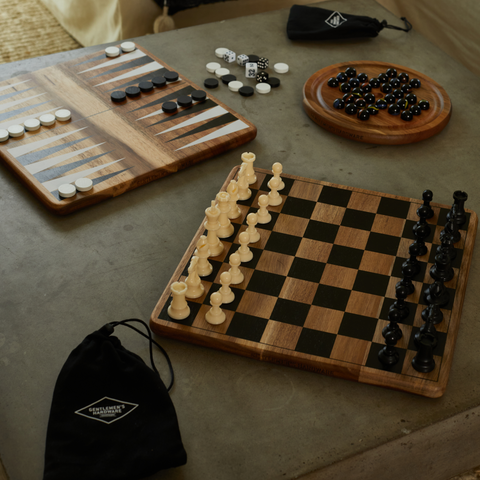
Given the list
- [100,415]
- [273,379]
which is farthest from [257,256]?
[100,415]

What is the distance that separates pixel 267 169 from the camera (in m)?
2.01

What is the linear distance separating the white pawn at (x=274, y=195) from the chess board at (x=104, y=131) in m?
0.35

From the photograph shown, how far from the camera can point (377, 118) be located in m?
2.20

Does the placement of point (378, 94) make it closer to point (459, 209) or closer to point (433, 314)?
point (459, 209)

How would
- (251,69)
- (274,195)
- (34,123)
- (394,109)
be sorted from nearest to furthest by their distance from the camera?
(274,195) → (34,123) → (394,109) → (251,69)

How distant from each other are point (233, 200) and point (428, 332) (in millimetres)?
698

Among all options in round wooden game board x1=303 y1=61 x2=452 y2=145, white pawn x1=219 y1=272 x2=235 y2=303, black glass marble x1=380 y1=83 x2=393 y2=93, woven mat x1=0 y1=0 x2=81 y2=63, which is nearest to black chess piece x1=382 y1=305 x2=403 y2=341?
white pawn x1=219 y1=272 x2=235 y2=303

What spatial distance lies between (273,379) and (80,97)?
1434 millimetres

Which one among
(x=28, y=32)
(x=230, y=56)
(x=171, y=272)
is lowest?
(x=28, y=32)

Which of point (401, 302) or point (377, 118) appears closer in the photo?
point (401, 302)

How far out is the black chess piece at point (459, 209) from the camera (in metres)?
1.70

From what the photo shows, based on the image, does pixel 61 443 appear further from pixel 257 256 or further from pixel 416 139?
pixel 416 139

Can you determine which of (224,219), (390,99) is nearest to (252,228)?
(224,219)

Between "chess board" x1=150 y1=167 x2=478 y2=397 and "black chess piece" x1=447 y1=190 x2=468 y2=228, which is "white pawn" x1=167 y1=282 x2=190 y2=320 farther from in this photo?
"black chess piece" x1=447 y1=190 x2=468 y2=228
